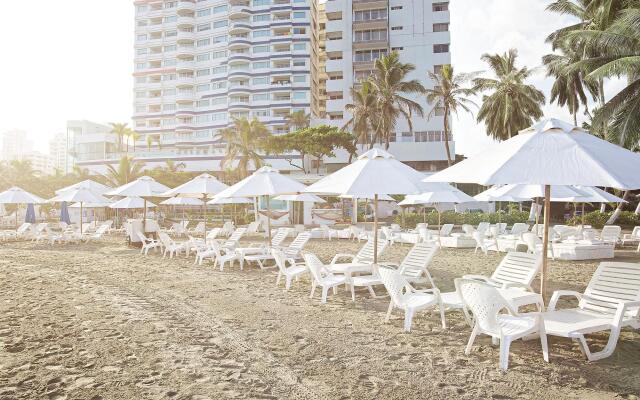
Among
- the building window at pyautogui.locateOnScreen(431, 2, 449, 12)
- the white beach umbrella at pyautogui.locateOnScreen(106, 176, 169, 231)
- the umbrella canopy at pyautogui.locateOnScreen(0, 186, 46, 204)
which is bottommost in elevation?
the umbrella canopy at pyautogui.locateOnScreen(0, 186, 46, 204)

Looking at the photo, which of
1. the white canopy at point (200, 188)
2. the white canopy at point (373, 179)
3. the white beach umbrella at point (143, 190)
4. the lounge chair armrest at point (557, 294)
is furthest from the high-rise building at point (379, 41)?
the lounge chair armrest at point (557, 294)

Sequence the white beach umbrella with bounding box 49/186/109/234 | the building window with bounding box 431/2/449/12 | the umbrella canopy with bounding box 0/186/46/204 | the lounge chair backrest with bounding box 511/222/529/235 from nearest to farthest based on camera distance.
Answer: the lounge chair backrest with bounding box 511/222/529/235 → the white beach umbrella with bounding box 49/186/109/234 → the umbrella canopy with bounding box 0/186/46/204 → the building window with bounding box 431/2/449/12

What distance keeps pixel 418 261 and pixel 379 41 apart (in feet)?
178

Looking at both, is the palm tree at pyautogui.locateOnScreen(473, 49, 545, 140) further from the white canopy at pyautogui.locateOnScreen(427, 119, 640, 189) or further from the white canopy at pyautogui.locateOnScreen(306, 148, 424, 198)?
the white canopy at pyautogui.locateOnScreen(427, 119, 640, 189)

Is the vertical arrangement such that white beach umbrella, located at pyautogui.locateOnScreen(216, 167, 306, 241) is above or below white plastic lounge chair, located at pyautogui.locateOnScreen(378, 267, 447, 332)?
above

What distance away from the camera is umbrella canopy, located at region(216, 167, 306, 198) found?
39.2 feet

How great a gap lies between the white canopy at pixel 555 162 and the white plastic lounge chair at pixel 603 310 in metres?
1.34

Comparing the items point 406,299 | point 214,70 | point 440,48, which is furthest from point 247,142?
point 214,70

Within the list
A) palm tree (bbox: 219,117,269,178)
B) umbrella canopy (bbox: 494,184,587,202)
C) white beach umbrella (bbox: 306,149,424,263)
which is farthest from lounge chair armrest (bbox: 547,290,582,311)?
palm tree (bbox: 219,117,269,178)

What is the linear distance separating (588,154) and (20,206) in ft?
181

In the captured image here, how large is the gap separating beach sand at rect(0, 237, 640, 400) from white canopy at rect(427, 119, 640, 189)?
1919 mm

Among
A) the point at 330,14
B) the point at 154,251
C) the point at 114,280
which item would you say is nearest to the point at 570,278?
the point at 114,280

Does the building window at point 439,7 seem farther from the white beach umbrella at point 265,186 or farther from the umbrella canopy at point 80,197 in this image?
the white beach umbrella at point 265,186

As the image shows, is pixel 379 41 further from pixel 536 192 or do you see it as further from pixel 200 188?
pixel 536 192
